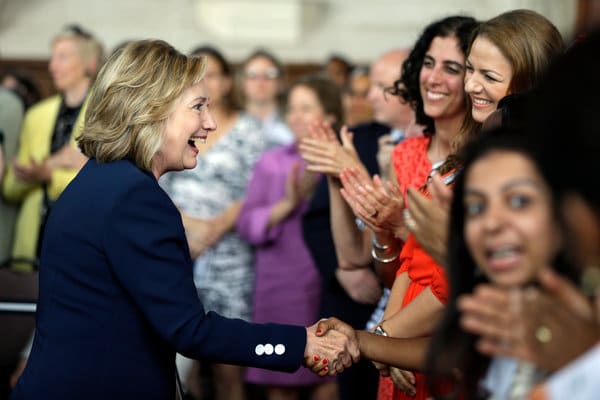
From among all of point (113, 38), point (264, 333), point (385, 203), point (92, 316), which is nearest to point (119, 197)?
point (92, 316)

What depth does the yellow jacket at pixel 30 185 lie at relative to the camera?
186 inches

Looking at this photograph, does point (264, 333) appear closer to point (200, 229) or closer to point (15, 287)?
point (15, 287)

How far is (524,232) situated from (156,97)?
3.83 ft

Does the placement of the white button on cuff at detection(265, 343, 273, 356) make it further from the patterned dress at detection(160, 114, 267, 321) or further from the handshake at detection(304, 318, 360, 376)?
the patterned dress at detection(160, 114, 267, 321)

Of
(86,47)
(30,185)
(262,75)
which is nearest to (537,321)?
(30,185)

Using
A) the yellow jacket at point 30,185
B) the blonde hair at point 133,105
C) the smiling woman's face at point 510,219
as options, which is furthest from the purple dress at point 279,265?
the smiling woman's face at point 510,219

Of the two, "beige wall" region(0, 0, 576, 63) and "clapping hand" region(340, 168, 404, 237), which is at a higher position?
"clapping hand" region(340, 168, 404, 237)

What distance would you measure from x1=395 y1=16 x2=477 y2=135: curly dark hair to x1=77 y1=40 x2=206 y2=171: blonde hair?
0.94 metres

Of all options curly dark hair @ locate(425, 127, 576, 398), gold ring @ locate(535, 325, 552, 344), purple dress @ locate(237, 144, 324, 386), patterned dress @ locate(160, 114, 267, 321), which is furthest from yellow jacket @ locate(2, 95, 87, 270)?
gold ring @ locate(535, 325, 552, 344)

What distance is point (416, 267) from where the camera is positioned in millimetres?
2561

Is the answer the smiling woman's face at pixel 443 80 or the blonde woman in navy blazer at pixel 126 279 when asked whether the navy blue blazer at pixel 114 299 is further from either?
the smiling woman's face at pixel 443 80

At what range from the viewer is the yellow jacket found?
4715 millimetres

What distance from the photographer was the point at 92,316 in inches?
89.9

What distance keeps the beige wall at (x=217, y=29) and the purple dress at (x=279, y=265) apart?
4.45 meters
